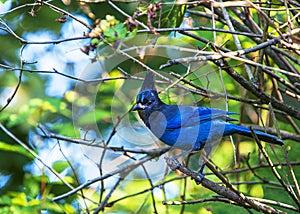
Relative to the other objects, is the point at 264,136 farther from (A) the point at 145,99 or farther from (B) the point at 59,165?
(B) the point at 59,165

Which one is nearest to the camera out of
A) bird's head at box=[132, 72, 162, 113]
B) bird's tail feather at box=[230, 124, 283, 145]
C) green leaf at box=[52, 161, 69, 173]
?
bird's tail feather at box=[230, 124, 283, 145]

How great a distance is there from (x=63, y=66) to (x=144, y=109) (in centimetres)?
141

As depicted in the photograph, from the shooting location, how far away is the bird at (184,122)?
3094mm

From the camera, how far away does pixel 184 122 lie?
10.4 feet

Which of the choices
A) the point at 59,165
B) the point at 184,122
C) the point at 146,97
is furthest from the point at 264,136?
the point at 59,165

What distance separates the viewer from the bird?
10.2ft

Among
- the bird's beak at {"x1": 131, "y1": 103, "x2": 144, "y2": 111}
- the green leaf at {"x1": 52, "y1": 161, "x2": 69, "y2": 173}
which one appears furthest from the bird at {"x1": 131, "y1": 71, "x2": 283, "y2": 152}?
the green leaf at {"x1": 52, "y1": 161, "x2": 69, "y2": 173}

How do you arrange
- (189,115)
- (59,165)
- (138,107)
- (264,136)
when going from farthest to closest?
1. (59,165)
2. (189,115)
3. (138,107)
4. (264,136)

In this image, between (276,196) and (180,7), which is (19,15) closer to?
(180,7)

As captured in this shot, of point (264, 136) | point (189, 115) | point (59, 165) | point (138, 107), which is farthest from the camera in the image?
point (59, 165)

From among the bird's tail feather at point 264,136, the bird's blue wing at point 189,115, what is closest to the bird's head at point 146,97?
the bird's blue wing at point 189,115

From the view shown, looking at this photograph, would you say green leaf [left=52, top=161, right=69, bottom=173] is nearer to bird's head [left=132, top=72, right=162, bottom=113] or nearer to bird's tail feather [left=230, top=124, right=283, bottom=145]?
bird's head [left=132, top=72, right=162, bottom=113]

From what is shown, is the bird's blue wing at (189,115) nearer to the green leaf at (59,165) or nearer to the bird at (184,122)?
the bird at (184,122)

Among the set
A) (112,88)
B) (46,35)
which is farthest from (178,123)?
(46,35)
